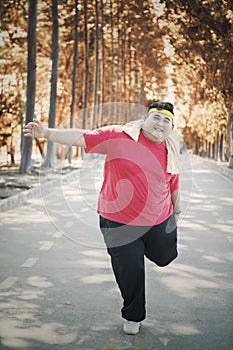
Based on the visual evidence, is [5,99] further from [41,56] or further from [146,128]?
[146,128]

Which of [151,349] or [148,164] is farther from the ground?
[148,164]

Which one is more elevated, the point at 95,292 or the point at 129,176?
the point at 129,176

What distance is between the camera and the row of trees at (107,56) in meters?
28.5

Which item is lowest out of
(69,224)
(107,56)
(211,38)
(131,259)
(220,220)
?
(69,224)

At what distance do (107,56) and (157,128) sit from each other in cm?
5891

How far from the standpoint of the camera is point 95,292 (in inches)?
256

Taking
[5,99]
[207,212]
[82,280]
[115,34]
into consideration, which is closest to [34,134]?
[82,280]

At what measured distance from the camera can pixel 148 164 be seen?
5.09 metres

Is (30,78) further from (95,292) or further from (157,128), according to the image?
(157,128)

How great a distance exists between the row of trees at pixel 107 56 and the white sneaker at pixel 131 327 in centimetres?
2038

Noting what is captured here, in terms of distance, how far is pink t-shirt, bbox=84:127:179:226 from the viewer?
504cm

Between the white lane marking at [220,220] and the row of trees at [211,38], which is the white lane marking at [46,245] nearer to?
the white lane marking at [220,220]

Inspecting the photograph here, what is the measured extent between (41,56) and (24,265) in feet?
124

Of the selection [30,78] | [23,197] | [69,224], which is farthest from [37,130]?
[30,78]
